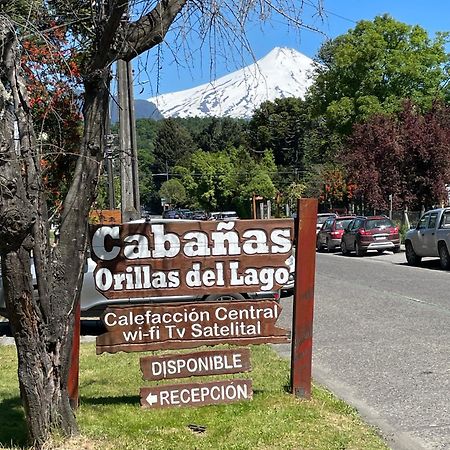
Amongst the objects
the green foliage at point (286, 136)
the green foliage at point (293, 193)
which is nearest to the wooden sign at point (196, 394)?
the green foliage at point (293, 193)

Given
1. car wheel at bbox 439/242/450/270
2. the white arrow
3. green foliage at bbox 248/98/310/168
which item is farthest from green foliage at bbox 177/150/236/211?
the white arrow

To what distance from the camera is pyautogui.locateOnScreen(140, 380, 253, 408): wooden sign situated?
6.35 meters

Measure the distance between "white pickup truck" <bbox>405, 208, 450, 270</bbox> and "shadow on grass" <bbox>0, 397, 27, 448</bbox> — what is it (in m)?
16.8

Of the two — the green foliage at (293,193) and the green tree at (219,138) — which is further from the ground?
the green tree at (219,138)

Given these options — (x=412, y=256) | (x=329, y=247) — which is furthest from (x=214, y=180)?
(x=412, y=256)

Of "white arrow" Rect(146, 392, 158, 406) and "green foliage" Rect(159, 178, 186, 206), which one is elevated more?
"green foliage" Rect(159, 178, 186, 206)

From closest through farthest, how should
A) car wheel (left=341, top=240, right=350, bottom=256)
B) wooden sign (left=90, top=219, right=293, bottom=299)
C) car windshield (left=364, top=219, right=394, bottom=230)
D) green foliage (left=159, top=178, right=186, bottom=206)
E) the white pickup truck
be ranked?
1. wooden sign (left=90, top=219, right=293, bottom=299)
2. the white pickup truck
3. car windshield (left=364, top=219, right=394, bottom=230)
4. car wheel (left=341, top=240, right=350, bottom=256)
5. green foliage (left=159, top=178, right=186, bottom=206)

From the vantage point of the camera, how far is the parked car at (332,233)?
3466 centimetres

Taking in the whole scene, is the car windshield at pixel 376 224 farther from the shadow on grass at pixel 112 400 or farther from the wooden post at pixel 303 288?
the shadow on grass at pixel 112 400

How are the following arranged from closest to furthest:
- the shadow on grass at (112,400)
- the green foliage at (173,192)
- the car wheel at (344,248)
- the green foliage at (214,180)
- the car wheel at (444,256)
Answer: the shadow on grass at (112,400), the car wheel at (444,256), the car wheel at (344,248), the green foliage at (214,180), the green foliage at (173,192)

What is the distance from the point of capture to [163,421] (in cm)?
602

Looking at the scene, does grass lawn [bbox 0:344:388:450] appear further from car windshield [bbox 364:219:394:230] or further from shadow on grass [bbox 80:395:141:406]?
car windshield [bbox 364:219:394:230]

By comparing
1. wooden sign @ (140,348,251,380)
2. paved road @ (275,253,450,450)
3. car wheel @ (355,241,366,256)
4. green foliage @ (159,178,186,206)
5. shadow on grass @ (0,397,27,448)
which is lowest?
car wheel @ (355,241,366,256)

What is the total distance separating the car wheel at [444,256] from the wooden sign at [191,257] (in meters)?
15.9
